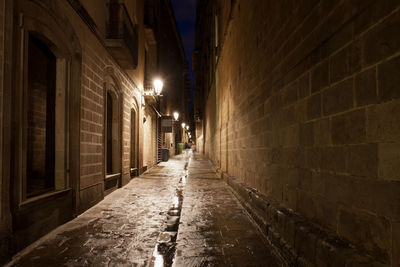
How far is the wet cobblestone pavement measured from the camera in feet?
9.53

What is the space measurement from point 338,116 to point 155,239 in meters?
3.01

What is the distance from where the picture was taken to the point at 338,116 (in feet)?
7.37

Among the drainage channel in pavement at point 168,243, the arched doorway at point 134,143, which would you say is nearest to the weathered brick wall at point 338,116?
the drainage channel in pavement at point 168,243

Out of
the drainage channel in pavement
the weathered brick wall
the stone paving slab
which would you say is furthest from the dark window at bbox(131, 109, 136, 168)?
the weathered brick wall

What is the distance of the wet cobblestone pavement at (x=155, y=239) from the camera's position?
2.90m

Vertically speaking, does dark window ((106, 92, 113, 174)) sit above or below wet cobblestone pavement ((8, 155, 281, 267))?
above

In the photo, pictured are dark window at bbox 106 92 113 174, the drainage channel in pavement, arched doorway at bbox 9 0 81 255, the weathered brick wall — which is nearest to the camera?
the weathered brick wall

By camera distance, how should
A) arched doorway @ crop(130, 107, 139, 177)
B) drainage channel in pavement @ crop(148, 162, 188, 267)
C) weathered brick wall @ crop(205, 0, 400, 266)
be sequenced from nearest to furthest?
weathered brick wall @ crop(205, 0, 400, 266) < drainage channel in pavement @ crop(148, 162, 188, 267) < arched doorway @ crop(130, 107, 139, 177)

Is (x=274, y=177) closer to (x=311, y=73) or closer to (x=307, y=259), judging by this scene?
(x=307, y=259)

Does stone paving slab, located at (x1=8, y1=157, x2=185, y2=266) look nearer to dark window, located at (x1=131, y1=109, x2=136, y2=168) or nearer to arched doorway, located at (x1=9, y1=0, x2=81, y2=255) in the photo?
arched doorway, located at (x1=9, y1=0, x2=81, y2=255)

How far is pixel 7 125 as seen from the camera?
300 cm

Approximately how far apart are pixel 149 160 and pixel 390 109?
13.9 m

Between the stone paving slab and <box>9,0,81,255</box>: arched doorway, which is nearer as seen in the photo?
the stone paving slab

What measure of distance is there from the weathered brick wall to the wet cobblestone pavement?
93 centimetres
